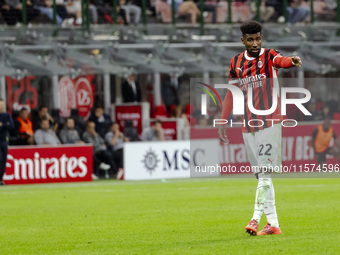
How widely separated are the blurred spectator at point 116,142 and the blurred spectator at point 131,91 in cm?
232

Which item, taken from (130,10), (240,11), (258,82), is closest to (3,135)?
(130,10)

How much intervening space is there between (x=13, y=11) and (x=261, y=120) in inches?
674

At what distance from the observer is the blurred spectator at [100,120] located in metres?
24.2

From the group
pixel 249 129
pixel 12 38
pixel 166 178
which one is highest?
pixel 12 38

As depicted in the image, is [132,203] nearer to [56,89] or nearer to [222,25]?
[56,89]

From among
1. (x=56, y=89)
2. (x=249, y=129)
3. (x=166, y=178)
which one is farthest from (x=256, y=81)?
(x=56, y=89)

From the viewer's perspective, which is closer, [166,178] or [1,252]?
[1,252]

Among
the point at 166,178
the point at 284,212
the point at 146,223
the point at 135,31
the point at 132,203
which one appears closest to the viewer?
the point at 146,223

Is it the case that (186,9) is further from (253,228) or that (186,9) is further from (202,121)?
(253,228)

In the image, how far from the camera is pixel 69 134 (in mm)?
22922

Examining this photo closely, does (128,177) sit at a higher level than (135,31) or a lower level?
lower

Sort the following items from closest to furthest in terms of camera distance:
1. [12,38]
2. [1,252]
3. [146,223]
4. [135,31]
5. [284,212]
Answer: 1. [1,252]
2. [146,223]
3. [284,212]
4. [12,38]
5. [135,31]

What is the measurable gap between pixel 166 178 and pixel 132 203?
7.26 meters

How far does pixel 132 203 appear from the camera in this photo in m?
15.0
